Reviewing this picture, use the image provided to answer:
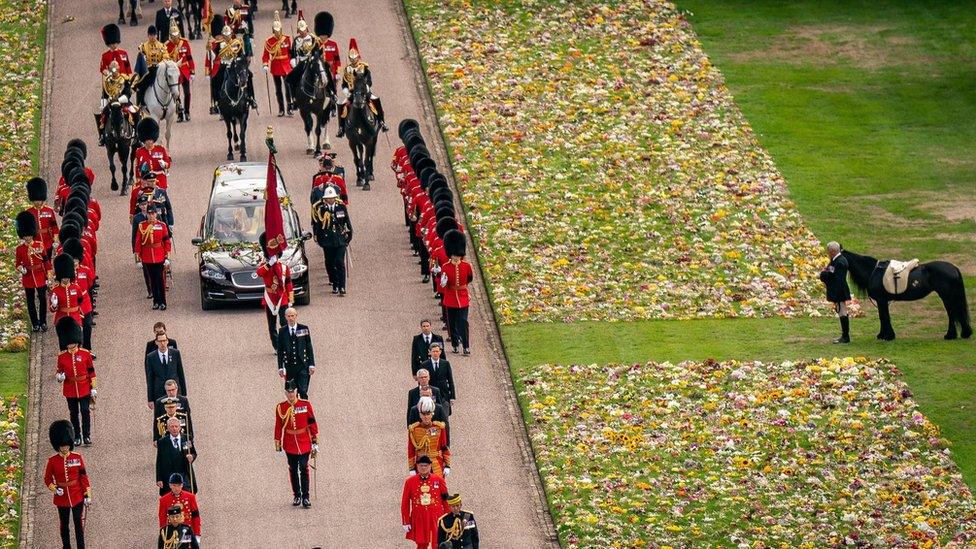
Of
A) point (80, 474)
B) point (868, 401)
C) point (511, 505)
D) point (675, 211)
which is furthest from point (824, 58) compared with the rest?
point (80, 474)

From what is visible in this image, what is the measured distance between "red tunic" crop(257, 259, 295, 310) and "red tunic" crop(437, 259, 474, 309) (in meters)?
2.52

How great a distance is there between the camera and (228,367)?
112 ft

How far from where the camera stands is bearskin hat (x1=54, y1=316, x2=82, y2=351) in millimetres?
31562

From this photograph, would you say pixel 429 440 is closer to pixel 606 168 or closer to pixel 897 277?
pixel 897 277

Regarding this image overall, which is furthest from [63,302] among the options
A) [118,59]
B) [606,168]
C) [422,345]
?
[606,168]

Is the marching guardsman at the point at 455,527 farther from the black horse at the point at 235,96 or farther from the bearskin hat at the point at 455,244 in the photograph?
the black horse at the point at 235,96

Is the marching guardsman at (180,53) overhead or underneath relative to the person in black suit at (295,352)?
overhead

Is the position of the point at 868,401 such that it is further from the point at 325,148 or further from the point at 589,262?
the point at 325,148

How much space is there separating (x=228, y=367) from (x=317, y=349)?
1.59m

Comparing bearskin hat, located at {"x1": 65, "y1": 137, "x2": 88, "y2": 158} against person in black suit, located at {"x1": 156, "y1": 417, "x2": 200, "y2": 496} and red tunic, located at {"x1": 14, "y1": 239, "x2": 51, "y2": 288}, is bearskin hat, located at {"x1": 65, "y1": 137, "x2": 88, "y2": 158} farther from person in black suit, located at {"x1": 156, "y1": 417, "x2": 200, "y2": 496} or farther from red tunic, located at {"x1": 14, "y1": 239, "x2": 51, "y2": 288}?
person in black suit, located at {"x1": 156, "y1": 417, "x2": 200, "y2": 496}

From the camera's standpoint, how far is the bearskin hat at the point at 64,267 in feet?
110

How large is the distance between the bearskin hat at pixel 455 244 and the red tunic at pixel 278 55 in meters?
11.4

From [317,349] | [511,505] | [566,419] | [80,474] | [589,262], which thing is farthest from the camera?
[589,262]

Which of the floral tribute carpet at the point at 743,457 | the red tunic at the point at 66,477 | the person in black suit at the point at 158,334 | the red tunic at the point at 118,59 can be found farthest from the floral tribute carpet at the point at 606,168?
the red tunic at the point at 66,477
